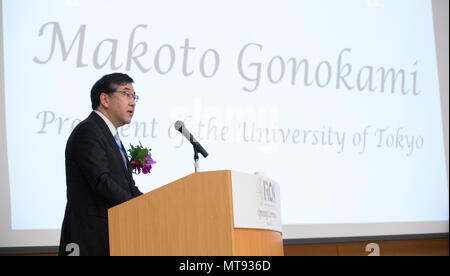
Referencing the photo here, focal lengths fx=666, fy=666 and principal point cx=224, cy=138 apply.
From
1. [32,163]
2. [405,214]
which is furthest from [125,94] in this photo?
[405,214]

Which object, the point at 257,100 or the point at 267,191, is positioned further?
the point at 257,100

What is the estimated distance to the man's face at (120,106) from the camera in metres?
3.21

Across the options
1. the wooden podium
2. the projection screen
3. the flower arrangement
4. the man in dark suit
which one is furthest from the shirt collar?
the projection screen

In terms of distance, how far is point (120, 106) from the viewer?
10.5 ft

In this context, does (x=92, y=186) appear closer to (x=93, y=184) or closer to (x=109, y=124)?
(x=93, y=184)

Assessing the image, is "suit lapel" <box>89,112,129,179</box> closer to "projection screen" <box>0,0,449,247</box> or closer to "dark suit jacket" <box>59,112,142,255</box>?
"dark suit jacket" <box>59,112,142,255</box>

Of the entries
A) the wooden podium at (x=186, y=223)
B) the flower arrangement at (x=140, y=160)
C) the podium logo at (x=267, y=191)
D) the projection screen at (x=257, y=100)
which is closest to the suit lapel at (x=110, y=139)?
the flower arrangement at (x=140, y=160)

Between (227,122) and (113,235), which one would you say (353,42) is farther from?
(113,235)

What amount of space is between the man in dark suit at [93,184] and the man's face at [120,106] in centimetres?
5

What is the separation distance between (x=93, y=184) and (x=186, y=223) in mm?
643

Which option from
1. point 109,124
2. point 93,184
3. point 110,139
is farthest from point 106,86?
point 93,184

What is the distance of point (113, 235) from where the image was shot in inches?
Result: 101

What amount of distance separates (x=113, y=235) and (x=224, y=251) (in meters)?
0.50

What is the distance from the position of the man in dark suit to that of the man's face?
48 mm
